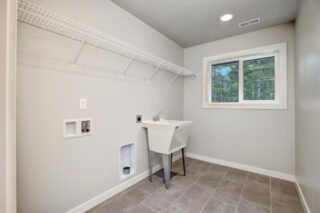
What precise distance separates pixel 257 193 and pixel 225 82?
2.02 metres

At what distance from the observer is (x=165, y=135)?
217 centimetres

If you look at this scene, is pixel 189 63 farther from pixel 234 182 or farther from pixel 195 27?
pixel 234 182

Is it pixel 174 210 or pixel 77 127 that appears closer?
pixel 77 127

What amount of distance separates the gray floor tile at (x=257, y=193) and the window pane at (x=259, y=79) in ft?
4.83

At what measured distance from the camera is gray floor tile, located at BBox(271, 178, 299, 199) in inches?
82.2

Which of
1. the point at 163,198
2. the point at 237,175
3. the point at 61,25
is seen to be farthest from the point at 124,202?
the point at 61,25

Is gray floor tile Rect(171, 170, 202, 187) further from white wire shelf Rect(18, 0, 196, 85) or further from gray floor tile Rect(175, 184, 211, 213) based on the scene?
white wire shelf Rect(18, 0, 196, 85)

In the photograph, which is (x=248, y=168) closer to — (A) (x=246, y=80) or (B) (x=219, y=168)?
(B) (x=219, y=168)

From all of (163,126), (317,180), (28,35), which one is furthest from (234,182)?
(28,35)

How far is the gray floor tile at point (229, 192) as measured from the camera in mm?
1958

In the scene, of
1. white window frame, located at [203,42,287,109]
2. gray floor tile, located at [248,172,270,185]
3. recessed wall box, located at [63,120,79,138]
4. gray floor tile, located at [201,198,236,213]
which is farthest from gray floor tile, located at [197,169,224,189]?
recessed wall box, located at [63,120,79,138]

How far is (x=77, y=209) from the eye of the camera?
64.4 inches

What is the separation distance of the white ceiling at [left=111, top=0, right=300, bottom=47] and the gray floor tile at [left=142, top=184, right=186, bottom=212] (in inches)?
101

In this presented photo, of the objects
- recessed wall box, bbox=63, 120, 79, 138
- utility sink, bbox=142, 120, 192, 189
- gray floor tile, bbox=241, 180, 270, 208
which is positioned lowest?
gray floor tile, bbox=241, 180, 270, 208
